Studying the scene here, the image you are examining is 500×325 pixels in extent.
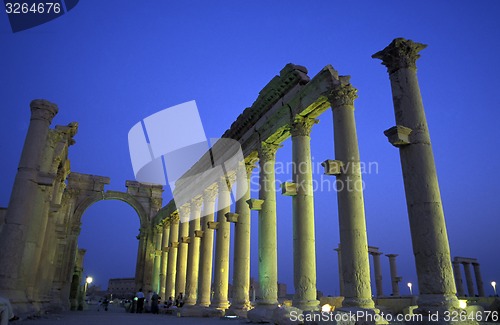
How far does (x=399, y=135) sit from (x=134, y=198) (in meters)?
35.5

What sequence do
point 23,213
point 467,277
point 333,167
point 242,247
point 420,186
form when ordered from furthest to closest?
point 467,277
point 242,247
point 23,213
point 333,167
point 420,186

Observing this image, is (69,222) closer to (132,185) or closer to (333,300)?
(132,185)

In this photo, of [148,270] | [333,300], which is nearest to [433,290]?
[333,300]

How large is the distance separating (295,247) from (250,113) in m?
8.09

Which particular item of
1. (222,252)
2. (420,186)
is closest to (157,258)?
(222,252)

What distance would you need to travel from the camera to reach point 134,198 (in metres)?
40.2

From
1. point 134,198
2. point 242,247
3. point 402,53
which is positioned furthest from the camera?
point 134,198

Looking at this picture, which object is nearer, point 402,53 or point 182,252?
point 402,53

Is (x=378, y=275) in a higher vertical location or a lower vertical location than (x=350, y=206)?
lower

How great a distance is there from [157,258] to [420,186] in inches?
1298

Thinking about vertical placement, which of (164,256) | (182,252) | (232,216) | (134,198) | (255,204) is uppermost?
(134,198)

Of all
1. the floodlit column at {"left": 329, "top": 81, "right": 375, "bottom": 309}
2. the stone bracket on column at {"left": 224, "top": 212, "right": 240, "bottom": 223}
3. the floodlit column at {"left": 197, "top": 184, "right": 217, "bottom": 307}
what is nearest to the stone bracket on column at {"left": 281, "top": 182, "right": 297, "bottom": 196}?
the floodlit column at {"left": 329, "top": 81, "right": 375, "bottom": 309}

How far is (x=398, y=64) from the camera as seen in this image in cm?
1045

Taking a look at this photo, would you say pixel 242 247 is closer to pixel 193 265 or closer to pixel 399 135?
pixel 193 265
